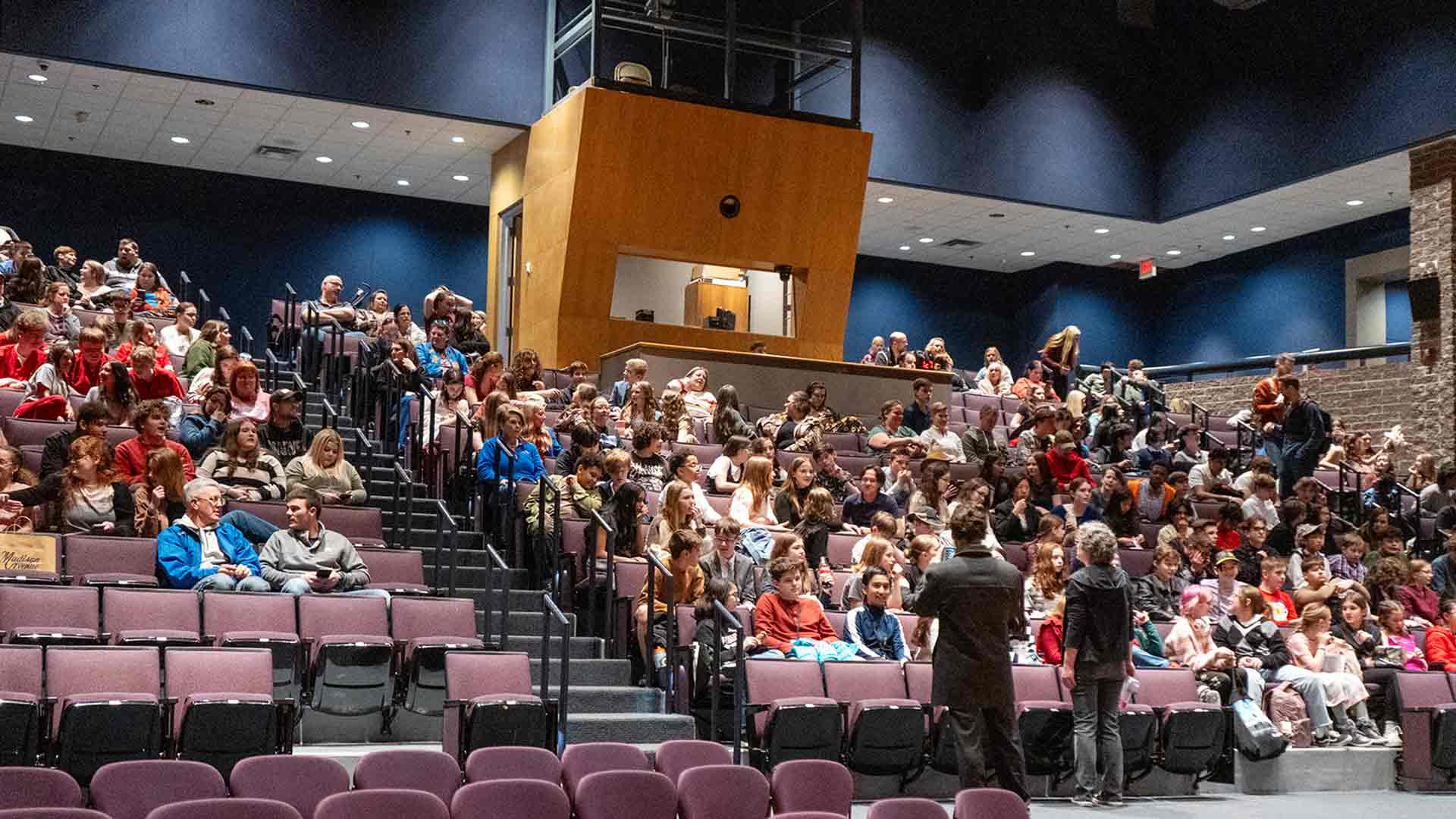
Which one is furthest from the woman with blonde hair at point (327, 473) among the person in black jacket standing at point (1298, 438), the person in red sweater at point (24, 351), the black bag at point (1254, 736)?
the person in black jacket standing at point (1298, 438)

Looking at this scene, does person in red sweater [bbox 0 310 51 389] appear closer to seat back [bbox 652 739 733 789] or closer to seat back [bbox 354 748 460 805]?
seat back [bbox 354 748 460 805]

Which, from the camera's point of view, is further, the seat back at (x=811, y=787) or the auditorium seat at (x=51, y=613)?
the auditorium seat at (x=51, y=613)

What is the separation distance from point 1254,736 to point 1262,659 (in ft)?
3.19

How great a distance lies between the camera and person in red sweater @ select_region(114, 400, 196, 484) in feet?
25.5

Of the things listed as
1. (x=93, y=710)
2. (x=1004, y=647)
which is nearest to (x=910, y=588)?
(x=1004, y=647)

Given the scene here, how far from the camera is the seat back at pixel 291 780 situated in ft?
14.5

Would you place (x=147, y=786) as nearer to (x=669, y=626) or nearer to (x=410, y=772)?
(x=410, y=772)

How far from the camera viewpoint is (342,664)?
6.59 metres

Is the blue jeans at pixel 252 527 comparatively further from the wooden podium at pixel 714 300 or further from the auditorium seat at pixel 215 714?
the wooden podium at pixel 714 300

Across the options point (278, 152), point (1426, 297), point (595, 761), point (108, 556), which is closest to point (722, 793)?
point (595, 761)

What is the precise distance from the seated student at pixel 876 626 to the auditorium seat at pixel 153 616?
11.1 feet

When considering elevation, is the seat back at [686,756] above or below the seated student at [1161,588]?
below

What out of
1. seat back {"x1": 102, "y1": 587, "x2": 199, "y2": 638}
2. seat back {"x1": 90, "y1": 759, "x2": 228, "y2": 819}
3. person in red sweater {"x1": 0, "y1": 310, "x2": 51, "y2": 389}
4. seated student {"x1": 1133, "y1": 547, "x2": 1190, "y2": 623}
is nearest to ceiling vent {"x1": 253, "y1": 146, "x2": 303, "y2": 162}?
person in red sweater {"x1": 0, "y1": 310, "x2": 51, "y2": 389}

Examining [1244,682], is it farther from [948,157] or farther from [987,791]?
[948,157]
